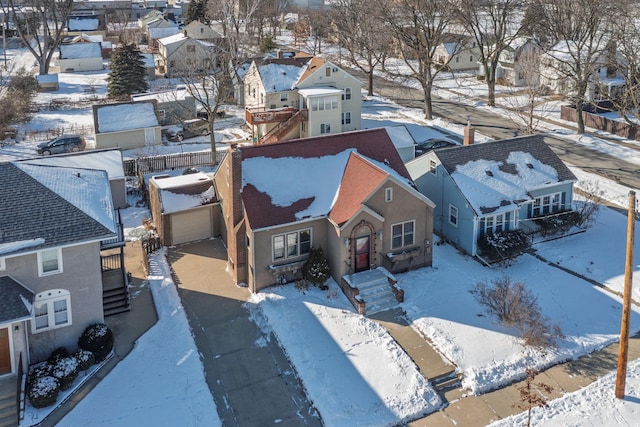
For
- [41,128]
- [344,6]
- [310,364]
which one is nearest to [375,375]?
[310,364]

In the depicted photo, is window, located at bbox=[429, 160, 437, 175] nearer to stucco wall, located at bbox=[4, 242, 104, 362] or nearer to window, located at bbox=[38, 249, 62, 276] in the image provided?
stucco wall, located at bbox=[4, 242, 104, 362]

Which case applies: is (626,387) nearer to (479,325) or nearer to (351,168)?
(479,325)

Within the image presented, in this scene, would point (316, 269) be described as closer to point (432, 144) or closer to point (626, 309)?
point (626, 309)

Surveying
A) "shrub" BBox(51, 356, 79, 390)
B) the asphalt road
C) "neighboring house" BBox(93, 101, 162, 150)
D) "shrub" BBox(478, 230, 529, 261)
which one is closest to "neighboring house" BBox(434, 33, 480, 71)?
the asphalt road

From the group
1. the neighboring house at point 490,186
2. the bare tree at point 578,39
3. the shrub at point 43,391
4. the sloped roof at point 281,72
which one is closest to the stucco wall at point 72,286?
the shrub at point 43,391

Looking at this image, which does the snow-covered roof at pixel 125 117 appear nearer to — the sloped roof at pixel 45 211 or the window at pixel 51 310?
the sloped roof at pixel 45 211

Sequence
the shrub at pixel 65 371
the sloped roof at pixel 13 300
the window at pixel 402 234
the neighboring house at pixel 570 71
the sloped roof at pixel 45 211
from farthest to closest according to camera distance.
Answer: the neighboring house at pixel 570 71 < the window at pixel 402 234 < the sloped roof at pixel 45 211 < the shrub at pixel 65 371 < the sloped roof at pixel 13 300
